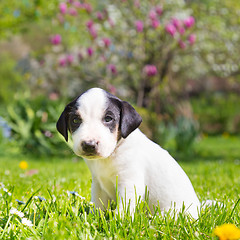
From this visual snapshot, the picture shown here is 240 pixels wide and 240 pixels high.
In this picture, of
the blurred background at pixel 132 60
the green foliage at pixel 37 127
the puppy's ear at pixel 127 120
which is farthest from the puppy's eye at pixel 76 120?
the green foliage at pixel 37 127

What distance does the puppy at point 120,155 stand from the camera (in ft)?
6.63

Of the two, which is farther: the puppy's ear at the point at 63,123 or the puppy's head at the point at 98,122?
the puppy's ear at the point at 63,123

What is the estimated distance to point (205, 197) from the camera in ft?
10.2

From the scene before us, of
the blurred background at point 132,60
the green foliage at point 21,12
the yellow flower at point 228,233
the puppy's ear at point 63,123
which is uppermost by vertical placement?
the green foliage at point 21,12

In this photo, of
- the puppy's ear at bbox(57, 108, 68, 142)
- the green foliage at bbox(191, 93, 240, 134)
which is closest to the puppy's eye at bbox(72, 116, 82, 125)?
the puppy's ear at bbox(57, 108, 68, 142)

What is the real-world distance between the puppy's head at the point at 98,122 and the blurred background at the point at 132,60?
17.1 ft

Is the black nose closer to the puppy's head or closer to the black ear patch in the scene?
the puppy's head

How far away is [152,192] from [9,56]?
64.6 ft

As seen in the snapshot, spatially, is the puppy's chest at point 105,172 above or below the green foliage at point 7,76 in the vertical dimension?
below

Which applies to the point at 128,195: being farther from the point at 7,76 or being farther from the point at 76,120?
the point at 7,76

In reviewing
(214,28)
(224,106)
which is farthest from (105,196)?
(224,106)

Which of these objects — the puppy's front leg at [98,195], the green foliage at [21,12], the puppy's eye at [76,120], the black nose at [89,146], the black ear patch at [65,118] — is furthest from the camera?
the green foliage at [21,12]

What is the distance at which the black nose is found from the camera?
6.39 feet

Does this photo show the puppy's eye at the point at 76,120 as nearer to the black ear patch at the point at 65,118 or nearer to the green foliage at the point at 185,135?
the black ear patch at the point at 65,118
